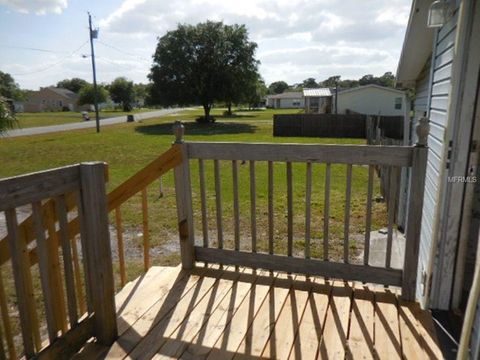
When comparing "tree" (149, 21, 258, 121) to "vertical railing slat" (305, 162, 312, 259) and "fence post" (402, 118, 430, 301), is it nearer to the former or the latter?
"vertical railing slat" (305, 162, 312, 259)

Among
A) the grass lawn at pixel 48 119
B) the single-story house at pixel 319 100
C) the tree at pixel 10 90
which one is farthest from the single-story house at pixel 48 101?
the single-story house at pixel 319 100

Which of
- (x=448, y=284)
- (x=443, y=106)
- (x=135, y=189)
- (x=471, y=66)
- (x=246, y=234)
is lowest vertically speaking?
(x=246, y=234)

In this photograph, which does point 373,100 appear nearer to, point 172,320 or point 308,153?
point 308,153

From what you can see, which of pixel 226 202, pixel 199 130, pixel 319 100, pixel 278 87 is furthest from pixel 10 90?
pixel 278 87

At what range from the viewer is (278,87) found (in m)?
110

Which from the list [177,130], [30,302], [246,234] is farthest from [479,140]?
[246,234]

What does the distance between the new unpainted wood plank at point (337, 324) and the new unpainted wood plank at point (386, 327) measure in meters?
0.19

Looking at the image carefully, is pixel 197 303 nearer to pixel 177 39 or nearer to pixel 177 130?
A: pixel 177 130

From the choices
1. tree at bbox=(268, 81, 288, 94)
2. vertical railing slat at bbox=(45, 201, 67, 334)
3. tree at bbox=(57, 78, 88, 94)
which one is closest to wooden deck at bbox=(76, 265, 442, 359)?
vertical railing slat at bbox=(45, 201, 67, 334)

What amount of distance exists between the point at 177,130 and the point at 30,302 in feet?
5.23

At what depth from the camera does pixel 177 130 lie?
293 cm

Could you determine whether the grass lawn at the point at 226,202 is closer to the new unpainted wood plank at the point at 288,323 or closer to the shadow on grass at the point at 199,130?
the new unpainted wood plank at the point at 288,323

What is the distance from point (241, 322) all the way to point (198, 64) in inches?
1110

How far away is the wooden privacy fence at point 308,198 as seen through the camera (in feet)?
8.02
